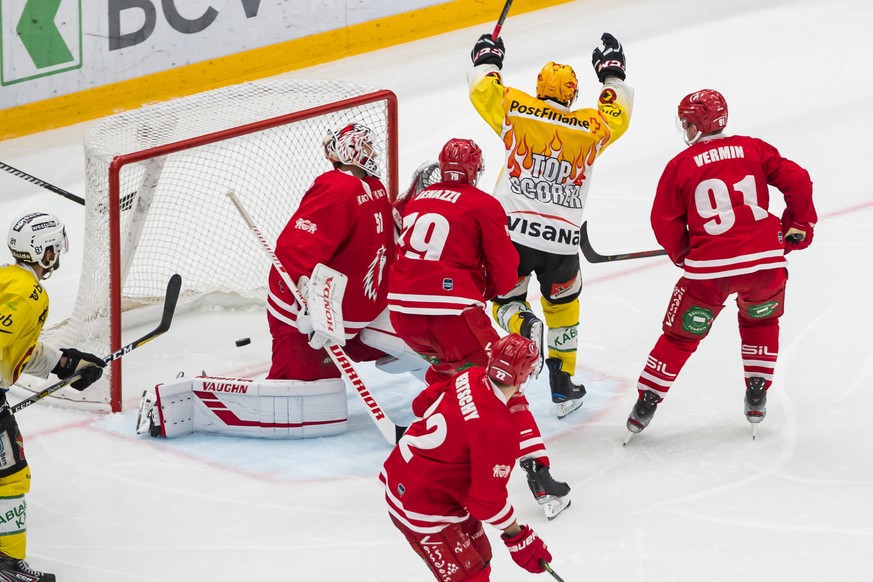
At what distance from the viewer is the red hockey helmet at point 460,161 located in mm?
4176

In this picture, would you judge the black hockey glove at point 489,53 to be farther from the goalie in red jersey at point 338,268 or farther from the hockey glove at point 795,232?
the hockey glove at point 795,232

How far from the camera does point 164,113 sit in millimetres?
5426

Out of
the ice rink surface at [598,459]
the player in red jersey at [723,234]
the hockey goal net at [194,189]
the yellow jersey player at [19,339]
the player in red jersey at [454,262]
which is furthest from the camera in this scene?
the hockey goal net at [194,189]

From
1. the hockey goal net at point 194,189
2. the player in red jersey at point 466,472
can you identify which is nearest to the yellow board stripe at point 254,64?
the hockey goal net at point 194,189

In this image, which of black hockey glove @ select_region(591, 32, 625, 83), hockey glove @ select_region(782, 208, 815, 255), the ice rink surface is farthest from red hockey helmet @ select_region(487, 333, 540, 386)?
black hockey glove @ select_region(591, 32, 625, 83)

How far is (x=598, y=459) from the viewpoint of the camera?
4.45m

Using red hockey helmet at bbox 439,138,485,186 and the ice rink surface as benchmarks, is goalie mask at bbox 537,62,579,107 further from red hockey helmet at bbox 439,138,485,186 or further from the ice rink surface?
the ice rink surface

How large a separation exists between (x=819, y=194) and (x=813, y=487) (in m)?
2.88

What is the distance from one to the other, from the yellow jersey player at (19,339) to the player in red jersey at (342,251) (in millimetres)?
886

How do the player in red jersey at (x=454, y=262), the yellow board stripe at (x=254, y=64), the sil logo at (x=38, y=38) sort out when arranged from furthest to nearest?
the yellow board stripe at (x=254, y=64) < the sil logo at (x=38, y=38) < the player in red jersey at (x=454, y=262)

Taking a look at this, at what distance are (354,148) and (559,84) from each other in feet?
2.37

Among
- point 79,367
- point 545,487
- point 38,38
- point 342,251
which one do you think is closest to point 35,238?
point 79,367

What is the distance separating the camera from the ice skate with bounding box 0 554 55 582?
3.69 meters

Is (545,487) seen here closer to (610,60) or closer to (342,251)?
(342,251)
